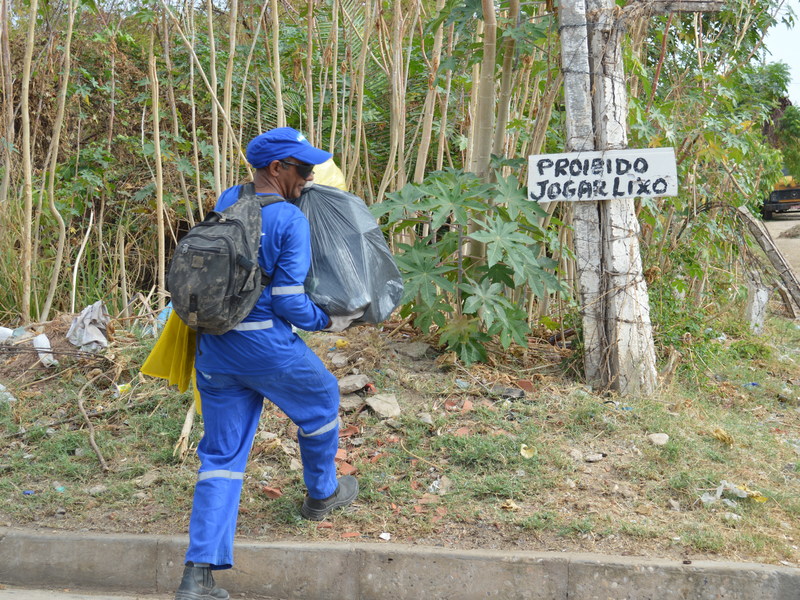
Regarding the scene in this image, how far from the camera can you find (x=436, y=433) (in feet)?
14.0

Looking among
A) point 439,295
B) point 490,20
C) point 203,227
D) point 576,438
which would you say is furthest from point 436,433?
point 490,20

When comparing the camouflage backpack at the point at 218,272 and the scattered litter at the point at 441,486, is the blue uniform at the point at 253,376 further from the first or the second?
the scattered litter at the point at 441,486

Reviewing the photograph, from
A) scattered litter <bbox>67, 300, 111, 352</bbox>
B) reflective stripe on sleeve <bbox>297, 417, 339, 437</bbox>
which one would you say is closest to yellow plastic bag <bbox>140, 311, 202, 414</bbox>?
reflective stripe on sleeve <bbox>297, 417, 339, 437</bbox>

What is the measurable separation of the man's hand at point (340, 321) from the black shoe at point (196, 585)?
1000mm

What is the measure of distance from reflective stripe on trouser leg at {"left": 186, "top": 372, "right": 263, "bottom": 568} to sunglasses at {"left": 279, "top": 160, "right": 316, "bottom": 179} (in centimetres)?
82

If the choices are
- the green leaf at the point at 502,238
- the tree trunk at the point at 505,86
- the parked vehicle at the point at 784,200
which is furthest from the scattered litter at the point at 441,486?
the parked vehicle at the point at 784,200

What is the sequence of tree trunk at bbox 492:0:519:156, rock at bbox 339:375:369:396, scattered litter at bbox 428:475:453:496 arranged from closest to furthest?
scattered litter at bbox 428:475:453:496 < rock at bbox 339:375:369:396 < tree trunk at bbox 492:0:519:156

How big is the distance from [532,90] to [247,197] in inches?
144

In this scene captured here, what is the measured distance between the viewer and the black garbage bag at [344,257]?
3.16 meters

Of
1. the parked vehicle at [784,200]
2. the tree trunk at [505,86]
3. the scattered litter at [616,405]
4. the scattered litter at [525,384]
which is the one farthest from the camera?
the parked vehicle at [784,200]

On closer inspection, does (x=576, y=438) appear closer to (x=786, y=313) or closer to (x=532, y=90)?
(x=532, y=90)

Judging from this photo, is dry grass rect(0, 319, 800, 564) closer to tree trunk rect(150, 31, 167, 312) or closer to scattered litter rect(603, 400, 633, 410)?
scattered litter rect(603, 400, 633, 410)

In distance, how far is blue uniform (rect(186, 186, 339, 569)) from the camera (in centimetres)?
302

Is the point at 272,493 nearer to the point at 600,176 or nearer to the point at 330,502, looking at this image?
the point at 330,502
